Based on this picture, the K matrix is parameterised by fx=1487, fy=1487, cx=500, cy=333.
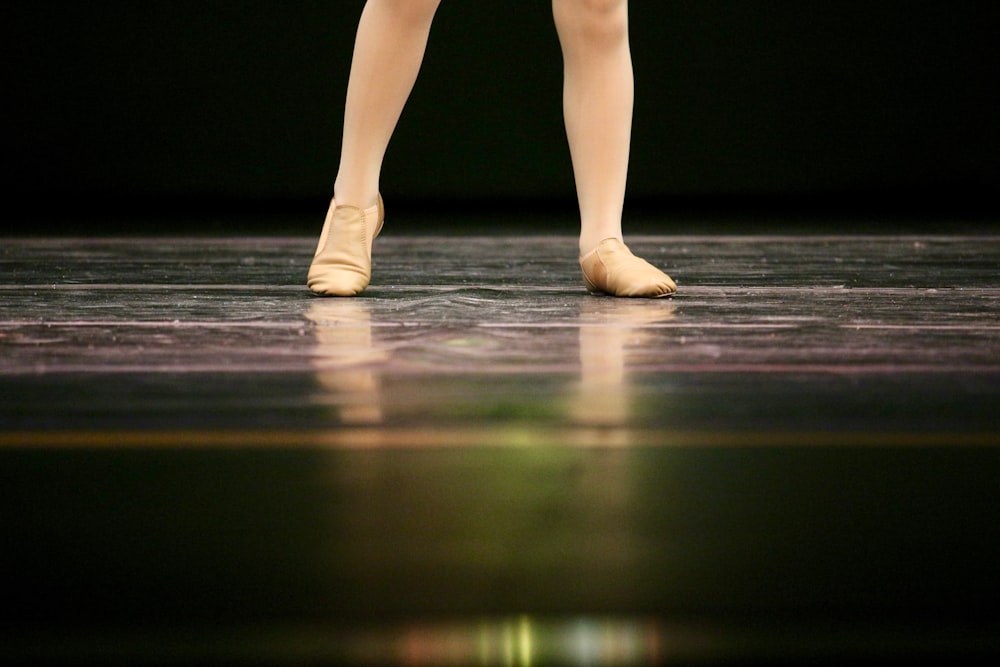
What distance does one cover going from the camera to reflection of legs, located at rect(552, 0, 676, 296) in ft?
6.59

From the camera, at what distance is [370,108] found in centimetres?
209

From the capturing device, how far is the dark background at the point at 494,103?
4836mm

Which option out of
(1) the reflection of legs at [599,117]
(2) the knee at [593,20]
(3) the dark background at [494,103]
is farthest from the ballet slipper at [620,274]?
(3) the dark background at [494,103]

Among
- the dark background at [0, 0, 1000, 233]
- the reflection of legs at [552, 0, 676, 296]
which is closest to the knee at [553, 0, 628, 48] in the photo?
the reflection of legs at [552, 0, 676, 296]

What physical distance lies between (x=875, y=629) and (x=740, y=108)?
433cm

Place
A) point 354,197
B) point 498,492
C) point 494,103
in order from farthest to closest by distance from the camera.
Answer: point 494,103
point 354,197
point 498,492

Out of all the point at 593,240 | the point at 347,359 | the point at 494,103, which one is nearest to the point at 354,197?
the point at 593,240

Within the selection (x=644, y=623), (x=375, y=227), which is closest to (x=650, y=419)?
(x=644, y=623)

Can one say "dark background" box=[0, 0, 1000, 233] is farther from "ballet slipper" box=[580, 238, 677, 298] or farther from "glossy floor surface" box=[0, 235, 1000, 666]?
"glossy floor surface" box=[0, 235, 1000, 666]

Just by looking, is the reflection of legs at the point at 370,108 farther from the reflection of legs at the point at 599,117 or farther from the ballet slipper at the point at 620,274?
the ballet slipper at the point at 620,274

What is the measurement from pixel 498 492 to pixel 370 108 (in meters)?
1.32

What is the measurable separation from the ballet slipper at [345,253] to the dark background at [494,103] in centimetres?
272

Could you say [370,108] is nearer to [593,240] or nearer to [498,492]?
[593,240]

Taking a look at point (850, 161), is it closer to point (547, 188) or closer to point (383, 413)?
point (547, 188)
